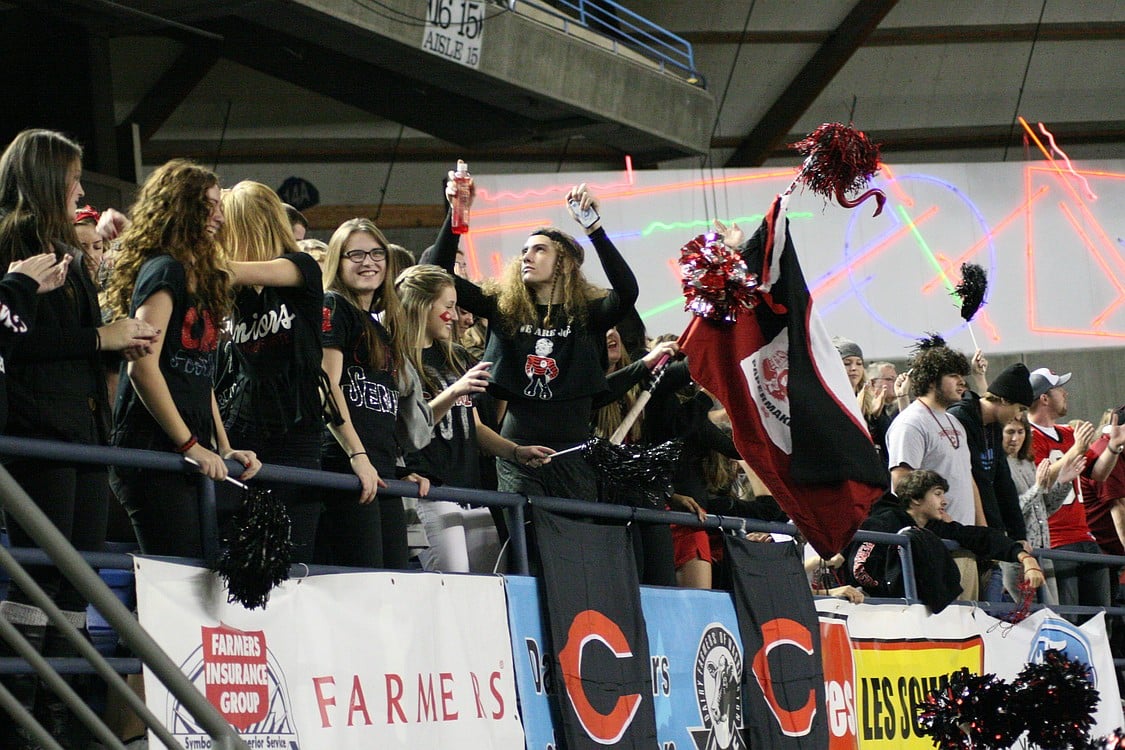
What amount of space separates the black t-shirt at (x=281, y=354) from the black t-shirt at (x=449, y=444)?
0.86 m

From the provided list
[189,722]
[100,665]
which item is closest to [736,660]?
[189,722]

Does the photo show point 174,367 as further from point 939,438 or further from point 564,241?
point 939,438

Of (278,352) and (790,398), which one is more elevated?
(278,352)

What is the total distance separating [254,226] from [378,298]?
72 cm

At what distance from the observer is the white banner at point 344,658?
365cm

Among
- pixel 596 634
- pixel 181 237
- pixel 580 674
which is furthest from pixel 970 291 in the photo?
pixel 181 237

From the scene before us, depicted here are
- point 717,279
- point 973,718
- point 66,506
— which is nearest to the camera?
point 66,506

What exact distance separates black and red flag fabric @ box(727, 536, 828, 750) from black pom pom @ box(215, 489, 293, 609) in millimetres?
2508

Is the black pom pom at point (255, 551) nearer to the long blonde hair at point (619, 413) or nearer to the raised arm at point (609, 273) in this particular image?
the raised arm at point (609, 273)

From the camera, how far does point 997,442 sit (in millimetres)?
7508

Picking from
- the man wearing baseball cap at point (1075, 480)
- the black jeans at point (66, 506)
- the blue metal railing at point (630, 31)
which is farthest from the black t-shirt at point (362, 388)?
the blue metal railing at point (630, 31)

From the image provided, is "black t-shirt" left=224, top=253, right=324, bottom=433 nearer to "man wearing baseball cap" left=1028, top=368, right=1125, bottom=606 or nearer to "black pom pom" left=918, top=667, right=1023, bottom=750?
"black pom pom" left=918, top=667, right=1023, bottom=750

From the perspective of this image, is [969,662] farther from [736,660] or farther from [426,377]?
[426,377]

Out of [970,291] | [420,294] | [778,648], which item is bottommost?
[778,648]
